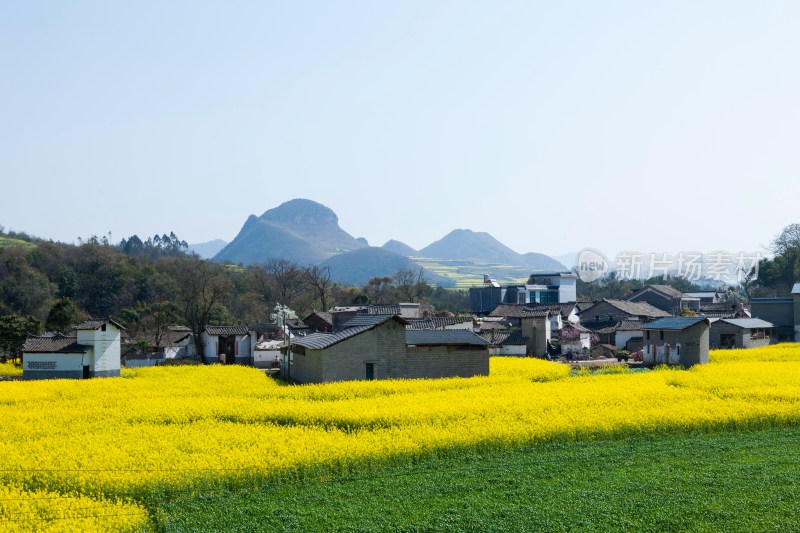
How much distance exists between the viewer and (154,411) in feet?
88.5

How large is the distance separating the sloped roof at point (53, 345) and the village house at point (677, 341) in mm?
33373

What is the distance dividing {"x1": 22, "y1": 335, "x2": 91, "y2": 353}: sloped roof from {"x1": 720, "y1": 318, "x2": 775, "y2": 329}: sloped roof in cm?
4409

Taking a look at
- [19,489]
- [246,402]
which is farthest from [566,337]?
[19,489]

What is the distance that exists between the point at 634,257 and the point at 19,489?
99589 millimetres

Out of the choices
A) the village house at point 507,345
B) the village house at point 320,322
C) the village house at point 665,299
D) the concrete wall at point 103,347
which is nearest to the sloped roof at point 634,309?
the village house at point 665,299

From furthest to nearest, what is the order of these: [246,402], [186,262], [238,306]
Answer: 1. [186,262]
2. [238,306]
3. [246,402]

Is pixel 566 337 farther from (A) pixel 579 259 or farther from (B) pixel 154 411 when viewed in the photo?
(A) pixel 579 259

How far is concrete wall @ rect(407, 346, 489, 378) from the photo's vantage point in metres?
37.3

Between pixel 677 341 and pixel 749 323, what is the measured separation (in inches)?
627

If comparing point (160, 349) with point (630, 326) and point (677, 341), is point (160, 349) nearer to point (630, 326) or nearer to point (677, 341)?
point (677, 341)

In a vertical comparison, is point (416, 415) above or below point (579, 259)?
below

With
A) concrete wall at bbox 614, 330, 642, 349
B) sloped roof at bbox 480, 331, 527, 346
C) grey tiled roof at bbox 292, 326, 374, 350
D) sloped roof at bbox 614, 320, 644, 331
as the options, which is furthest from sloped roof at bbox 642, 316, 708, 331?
grey tiled roof at bbox 292, 326, 374, 350

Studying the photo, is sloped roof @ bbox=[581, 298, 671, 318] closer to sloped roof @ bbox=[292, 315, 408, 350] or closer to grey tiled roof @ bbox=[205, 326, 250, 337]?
grey tiled roof @ bbox=[205, 326, 250, 337]

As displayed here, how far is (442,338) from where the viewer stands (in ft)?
125
